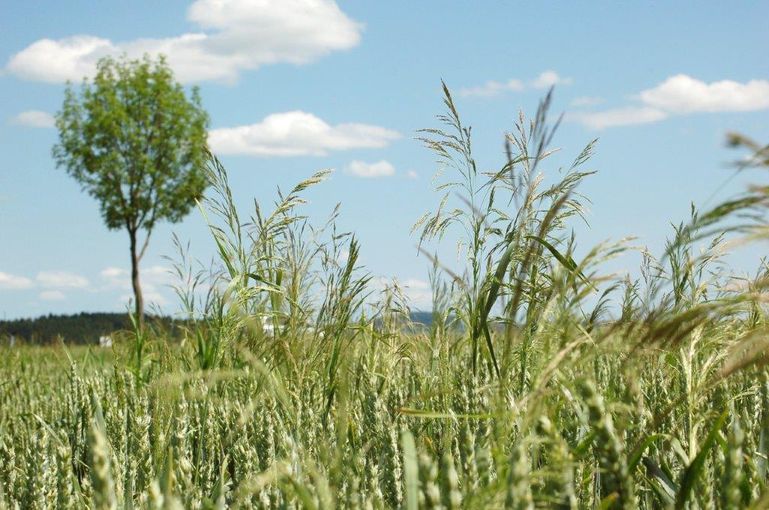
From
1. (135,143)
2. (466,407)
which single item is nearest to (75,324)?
(135,143)

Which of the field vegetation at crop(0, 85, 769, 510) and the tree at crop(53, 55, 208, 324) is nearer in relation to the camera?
the field vegetation at crop(0, 85, 769, 510)

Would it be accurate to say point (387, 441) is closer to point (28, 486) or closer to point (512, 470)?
point (28, 486)

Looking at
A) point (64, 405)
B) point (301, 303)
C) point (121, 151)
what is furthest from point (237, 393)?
point (121, 151)

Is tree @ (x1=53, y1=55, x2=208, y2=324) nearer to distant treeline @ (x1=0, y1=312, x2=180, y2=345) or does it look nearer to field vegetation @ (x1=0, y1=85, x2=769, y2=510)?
distant treeline @ (x1=0, y1=312, x2=180, y2=345)

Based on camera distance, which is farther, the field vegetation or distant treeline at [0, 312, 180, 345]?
distant treeline at [0, 312, 180, 345]

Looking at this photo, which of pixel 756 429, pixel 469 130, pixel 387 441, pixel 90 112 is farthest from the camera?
pixel 90 112

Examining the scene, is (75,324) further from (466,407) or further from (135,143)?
(466,407)

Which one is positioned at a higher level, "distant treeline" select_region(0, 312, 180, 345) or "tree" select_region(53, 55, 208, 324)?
"tree" select_region(53, 55, 208, 324)

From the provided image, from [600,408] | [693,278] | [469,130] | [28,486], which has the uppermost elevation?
[469,130]

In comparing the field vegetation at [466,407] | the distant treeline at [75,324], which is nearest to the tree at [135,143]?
the distant treeline at [75,324]

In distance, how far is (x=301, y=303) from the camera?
3812 mm

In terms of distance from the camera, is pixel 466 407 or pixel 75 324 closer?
pixel 466 407

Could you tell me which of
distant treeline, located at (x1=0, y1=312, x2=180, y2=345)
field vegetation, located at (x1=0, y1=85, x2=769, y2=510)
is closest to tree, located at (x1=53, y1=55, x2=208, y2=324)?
distant treeline, located at (x1=0, y1=312, x2=180, y2=345)

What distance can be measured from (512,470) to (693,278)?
344 centimetres
